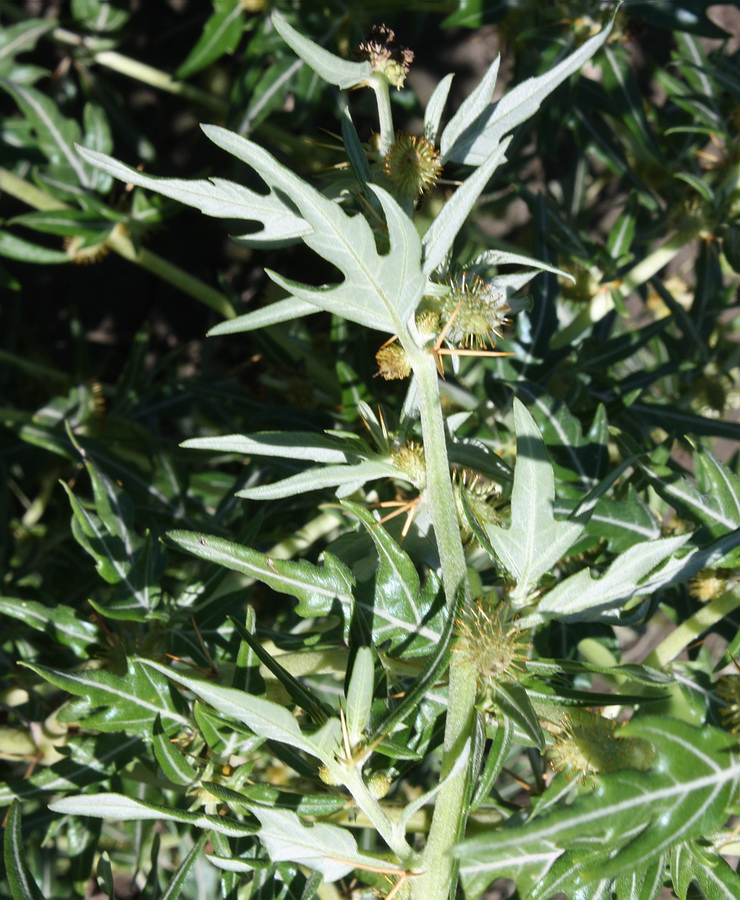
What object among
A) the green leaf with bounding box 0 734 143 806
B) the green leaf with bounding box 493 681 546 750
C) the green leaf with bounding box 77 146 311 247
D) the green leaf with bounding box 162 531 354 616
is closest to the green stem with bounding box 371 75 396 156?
the green leaf with bounding box 77 146 311 247

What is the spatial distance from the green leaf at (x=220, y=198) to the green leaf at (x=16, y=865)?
26.8 inches

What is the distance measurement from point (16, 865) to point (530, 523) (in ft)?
2.18

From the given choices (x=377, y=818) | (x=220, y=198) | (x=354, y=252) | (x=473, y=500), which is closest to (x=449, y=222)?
(x=354, y=252)

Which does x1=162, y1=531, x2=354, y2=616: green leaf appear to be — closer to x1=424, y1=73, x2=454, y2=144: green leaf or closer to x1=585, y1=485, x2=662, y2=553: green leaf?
x1=585, y1=485, x2=662, y2=553: green leaf

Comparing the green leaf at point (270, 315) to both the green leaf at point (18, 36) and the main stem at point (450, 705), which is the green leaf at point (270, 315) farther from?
the green leaf at point (18, 36)

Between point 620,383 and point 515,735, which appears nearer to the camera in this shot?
point 515,735

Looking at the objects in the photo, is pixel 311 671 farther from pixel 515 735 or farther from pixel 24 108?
pixel 24 108

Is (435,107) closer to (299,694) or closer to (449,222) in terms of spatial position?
(449,222)

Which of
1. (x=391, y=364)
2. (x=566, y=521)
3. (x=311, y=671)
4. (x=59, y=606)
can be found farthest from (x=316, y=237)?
(x=59, y=606)

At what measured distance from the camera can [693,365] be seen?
1.45 metres

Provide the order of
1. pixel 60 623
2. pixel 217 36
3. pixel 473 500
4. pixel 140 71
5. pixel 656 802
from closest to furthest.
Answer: pixel 656 802, pixel 473 500, pixel 60 623, pixel 217 36, pixel 140 71

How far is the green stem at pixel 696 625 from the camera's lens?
92 centimetres

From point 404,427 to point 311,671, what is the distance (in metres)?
0.32

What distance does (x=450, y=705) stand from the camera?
751 mm
